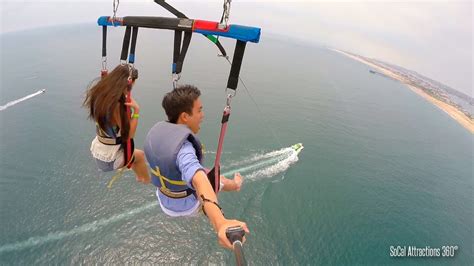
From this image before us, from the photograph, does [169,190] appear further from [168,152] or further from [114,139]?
[114,139]

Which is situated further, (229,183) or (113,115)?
(229,183)

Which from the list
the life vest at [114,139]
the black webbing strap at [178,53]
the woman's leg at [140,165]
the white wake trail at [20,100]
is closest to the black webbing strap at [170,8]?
the black webbing strap at [178,53]

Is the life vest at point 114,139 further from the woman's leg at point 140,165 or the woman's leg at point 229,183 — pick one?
the woman's leg at point 229,183

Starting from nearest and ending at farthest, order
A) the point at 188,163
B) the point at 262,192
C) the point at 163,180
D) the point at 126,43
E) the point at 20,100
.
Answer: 1. the point at 188,163
2. the point at 163,180
3. the point at 126,43
4. the point at 262,192
5. the point at 20,100

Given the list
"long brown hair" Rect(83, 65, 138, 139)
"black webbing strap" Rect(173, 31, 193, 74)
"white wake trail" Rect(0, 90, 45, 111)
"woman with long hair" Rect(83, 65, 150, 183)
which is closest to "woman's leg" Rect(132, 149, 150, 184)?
"woman with long hair" Rect(83, 65, 150, 183)

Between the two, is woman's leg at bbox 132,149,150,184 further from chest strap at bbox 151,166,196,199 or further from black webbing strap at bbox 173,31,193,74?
black webbing strap at bbox 173,31,193,74

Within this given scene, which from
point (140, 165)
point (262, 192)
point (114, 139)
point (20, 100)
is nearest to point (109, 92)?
point (114, 139)
